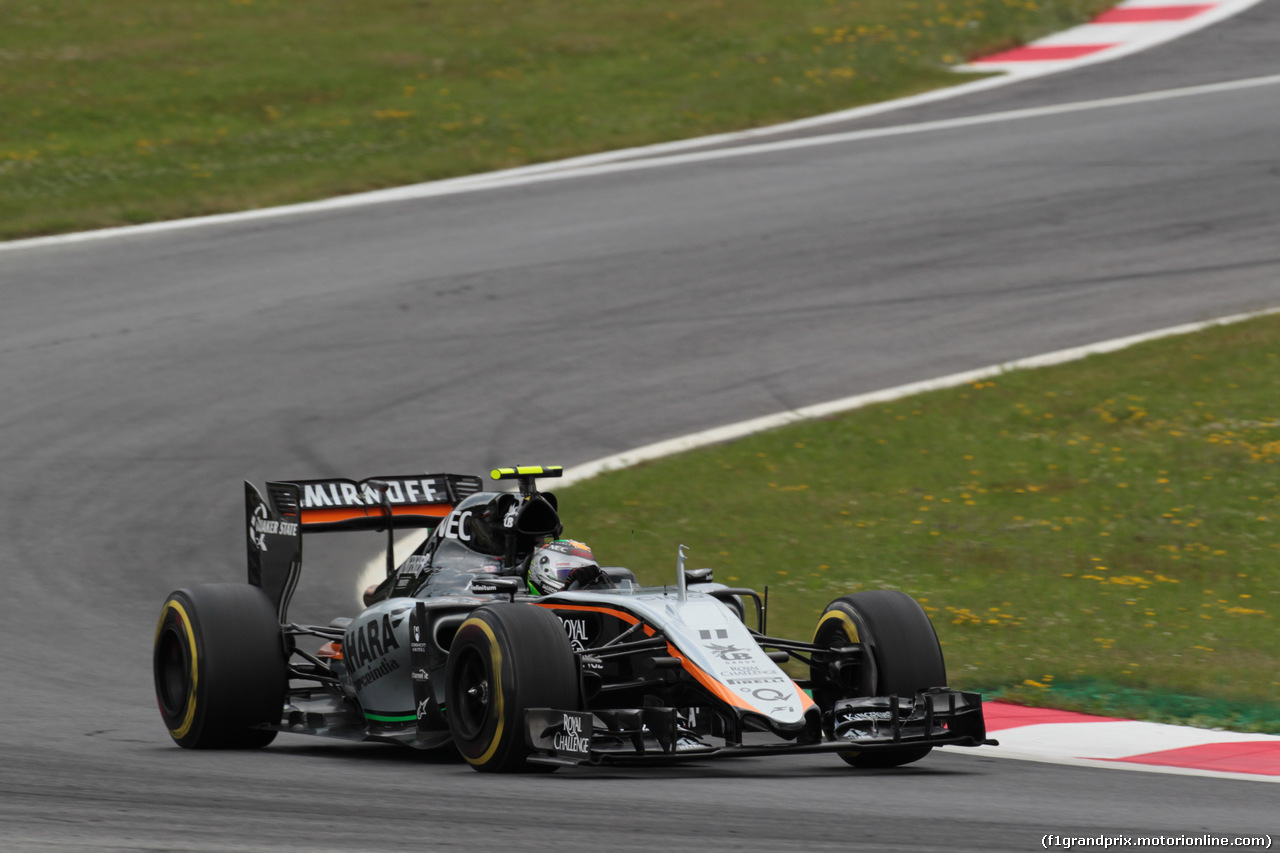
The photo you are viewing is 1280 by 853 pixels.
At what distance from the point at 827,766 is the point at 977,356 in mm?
10055

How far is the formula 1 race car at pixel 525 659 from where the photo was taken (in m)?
7.96

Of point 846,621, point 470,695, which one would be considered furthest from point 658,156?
point 470,695

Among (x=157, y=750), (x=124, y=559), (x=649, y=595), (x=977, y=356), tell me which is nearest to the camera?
(x=649, y=595)

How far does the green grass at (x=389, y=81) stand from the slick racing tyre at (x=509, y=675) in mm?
15922

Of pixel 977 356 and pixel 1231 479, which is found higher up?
pixel 977 356

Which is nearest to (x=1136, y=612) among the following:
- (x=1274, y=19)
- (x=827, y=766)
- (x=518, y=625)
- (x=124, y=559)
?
(x=827, y=766)

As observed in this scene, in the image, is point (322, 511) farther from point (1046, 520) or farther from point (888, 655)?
point (1046, 520)

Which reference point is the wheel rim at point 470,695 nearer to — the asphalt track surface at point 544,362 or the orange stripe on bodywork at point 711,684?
the asphalt track surface at point 544,362

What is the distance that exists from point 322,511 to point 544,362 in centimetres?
773

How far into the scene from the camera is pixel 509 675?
7938mm

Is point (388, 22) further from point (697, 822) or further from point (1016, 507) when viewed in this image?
point (697, 822)

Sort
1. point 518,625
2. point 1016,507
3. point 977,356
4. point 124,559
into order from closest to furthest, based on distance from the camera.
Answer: point 518,625, point 124,559, point 1016,507, point 977,356

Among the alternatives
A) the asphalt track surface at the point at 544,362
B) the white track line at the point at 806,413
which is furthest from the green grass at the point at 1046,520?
the asphalt track surface at the point at 544,362

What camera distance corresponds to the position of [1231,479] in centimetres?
1450
